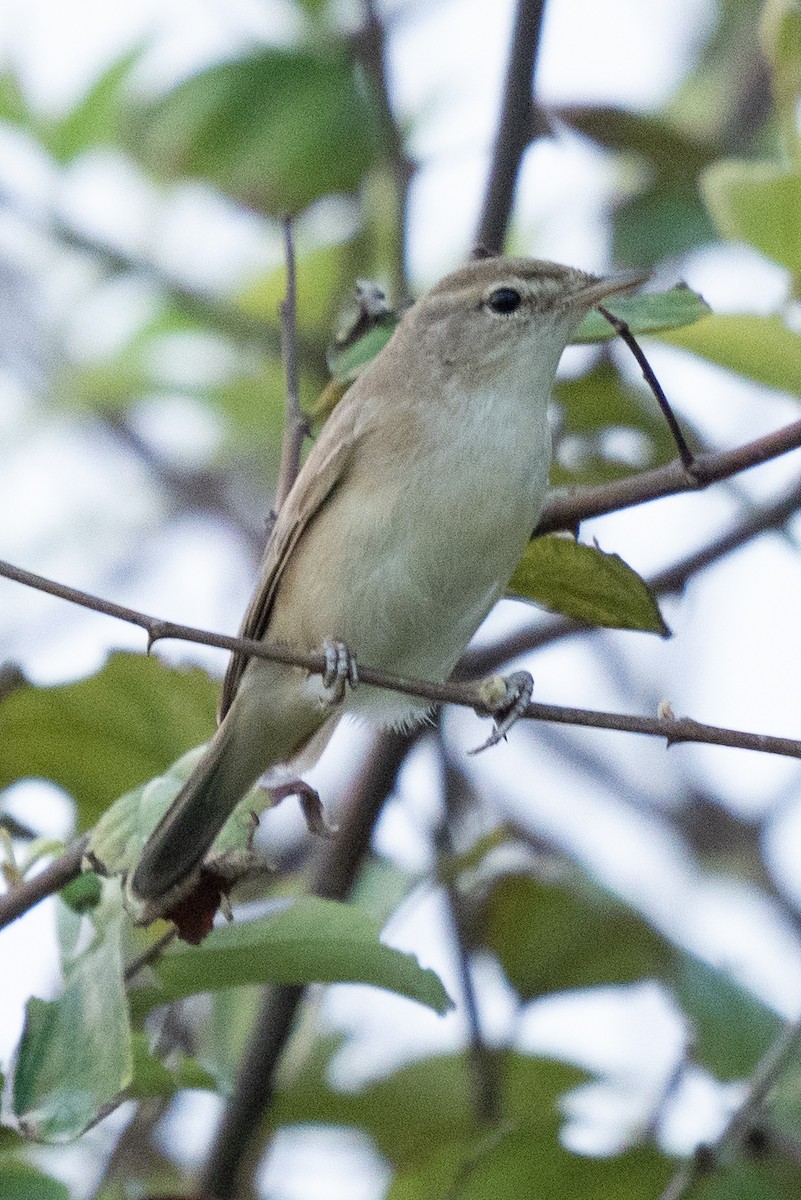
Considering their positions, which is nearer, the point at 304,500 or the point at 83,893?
the point at 83,893

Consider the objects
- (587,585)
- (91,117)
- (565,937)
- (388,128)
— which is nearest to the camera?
(587,585)

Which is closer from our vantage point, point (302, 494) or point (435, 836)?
point (302, 494)

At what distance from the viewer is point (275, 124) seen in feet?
13.0

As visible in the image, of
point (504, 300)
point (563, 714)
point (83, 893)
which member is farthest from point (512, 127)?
point (83, 893)

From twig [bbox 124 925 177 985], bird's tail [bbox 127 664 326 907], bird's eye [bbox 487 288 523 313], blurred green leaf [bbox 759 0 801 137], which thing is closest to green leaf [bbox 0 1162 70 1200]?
twig [bbox 124 925 177 985]

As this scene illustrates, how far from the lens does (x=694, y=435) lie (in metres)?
3.42

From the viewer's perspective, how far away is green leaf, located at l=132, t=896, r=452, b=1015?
2.53 metres

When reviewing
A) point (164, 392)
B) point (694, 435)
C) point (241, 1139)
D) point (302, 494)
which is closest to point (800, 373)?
point (694, 435)

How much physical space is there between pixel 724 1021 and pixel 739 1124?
55cm

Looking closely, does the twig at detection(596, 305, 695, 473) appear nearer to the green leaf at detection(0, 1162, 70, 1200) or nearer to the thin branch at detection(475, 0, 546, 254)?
the thin branch at detection(475, 0, 546, 254)

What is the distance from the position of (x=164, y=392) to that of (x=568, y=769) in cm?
186

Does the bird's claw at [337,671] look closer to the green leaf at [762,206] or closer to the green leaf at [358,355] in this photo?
the green leaf at [358,355]

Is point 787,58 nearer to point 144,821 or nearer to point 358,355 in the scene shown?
point 358,355

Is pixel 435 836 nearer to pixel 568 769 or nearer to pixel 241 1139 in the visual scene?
pixel 241 1139
